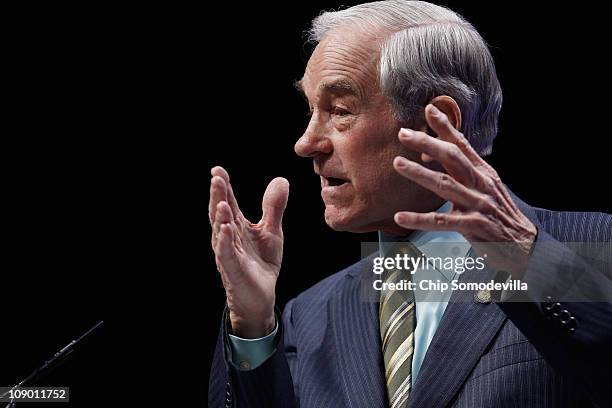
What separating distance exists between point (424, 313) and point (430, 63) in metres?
0.52

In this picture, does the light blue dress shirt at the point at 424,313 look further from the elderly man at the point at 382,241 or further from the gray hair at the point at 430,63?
the gray hair at the point at 430,63

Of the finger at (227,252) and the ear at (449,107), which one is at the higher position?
the ear at (449,107)

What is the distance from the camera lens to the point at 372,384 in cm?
173

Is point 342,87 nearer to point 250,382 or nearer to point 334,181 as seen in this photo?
point 334,181

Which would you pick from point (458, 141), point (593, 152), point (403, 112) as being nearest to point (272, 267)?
point (403, 112)

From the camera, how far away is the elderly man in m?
1.63

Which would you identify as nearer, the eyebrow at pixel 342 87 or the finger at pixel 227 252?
the finger at pixel 227 252

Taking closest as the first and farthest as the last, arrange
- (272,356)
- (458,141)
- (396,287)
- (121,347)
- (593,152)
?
1. (458,141)
2. (272,356)
3. (396,287)
4. (593,152)
5. (121,347)

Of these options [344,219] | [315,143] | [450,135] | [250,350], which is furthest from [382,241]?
[450,135]

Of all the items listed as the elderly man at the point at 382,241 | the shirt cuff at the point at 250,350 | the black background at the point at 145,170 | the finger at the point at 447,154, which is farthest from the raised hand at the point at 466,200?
the black background at the point at 145,170

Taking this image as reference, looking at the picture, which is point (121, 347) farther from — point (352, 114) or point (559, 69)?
point (559, 69)

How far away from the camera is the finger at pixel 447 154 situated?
130 cm

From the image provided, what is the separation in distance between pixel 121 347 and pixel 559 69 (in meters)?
1.36

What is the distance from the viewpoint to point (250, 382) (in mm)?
1702
